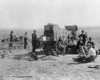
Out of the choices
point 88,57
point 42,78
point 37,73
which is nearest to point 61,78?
point 42,78

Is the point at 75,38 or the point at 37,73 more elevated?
the point at 75,38

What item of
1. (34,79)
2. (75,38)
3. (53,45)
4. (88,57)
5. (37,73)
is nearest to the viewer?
(34,79)

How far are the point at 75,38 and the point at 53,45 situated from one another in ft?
10.9

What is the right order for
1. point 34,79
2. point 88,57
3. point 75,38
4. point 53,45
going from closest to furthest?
point 34,79, point 88,57, point 53,45, point 75,38

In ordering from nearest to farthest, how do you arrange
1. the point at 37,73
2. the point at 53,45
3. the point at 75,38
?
the point at 37,73 → the point at 53,45 → the point at 75,38

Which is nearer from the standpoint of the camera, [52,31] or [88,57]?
[88,57]

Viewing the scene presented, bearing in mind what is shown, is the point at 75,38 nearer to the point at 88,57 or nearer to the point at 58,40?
the point at 58,40

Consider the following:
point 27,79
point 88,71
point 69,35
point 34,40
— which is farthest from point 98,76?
point 69,35

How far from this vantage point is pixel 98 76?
9.04 meters

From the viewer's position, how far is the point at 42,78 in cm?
873

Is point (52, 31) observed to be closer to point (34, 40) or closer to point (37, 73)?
point (34, 40)

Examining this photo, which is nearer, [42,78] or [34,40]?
[42,78]

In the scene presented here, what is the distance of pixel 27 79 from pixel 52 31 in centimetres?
980

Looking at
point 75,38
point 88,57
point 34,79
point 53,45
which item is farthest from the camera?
point 75,38
